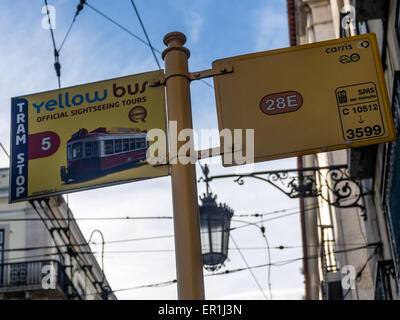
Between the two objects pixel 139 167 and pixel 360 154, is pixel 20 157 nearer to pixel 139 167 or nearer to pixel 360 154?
pixel 139 167

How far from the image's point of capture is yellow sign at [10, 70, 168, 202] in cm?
492

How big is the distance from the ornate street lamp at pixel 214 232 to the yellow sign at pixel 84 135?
6.64m

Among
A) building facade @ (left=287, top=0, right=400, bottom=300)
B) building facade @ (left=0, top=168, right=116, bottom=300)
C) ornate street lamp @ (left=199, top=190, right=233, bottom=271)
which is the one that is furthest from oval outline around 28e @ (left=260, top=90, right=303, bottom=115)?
building facade @ (left=0, top=168, right=116, bottom=300)

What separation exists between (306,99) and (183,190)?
1.25m

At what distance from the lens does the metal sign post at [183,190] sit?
4070mm

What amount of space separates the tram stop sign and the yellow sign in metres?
0.57

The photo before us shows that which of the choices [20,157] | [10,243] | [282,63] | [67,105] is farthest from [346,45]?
[10,243]

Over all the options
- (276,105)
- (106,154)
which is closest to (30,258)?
(106,154)

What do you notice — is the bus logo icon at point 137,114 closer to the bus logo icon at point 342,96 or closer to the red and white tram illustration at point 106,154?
the red and white tram illustration at point 106,154

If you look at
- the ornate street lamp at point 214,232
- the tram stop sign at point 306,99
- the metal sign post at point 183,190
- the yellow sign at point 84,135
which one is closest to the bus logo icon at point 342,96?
the tram stop sign at point 306,99

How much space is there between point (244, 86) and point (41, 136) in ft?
5.13

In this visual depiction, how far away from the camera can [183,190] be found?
4.35 metres

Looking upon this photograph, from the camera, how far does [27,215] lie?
30.3m

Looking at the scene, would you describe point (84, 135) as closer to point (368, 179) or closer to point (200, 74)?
point (200, 74)
